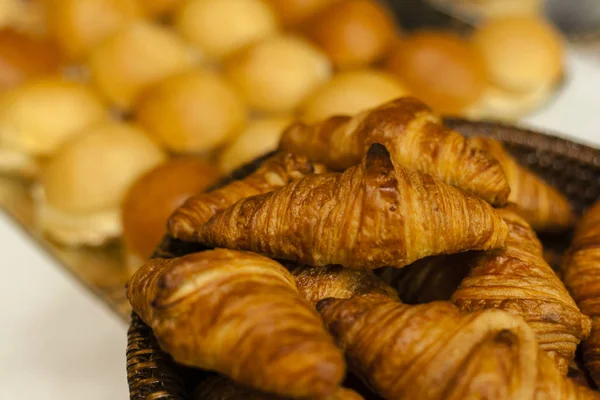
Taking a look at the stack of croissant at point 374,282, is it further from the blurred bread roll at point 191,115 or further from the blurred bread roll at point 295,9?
the blurred bread roll at point 295,9

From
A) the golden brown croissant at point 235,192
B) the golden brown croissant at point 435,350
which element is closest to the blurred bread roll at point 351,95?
the golden brown croissant at point 235,192

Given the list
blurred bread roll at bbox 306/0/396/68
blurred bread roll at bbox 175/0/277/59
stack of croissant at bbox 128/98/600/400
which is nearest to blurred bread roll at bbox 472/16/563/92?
blurred bread roll at bbox 306/0/396/68

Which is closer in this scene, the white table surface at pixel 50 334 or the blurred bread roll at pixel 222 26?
the white table surface at pixel 50 334

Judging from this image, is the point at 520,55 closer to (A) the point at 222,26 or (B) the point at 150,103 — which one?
(A) the point at 222,26

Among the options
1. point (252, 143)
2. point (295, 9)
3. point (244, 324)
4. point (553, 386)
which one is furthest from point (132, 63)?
point (553, 386)

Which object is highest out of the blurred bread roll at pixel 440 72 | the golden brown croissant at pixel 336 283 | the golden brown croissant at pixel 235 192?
the blurred bread roll at pixel 440 72

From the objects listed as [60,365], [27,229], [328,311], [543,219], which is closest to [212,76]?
[27,229]
